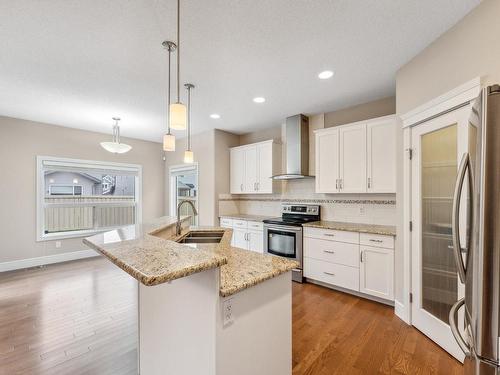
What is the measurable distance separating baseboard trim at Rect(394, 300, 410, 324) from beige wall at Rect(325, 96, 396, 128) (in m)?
2.54

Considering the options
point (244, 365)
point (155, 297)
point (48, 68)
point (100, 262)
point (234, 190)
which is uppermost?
point (48, 68)

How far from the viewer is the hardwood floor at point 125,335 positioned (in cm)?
189

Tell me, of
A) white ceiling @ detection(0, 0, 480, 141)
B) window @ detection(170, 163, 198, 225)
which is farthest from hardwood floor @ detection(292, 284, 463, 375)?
window @ detection(170, 163, 198, 225)

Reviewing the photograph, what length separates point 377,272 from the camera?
9.51 feet

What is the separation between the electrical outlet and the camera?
1.09m

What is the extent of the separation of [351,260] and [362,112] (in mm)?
2266

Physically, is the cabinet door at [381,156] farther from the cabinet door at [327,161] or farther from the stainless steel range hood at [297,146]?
the stainless steel range hood at [297,146]

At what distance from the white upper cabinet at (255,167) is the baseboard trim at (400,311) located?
2585 mm

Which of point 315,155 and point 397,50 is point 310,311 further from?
point 397,50

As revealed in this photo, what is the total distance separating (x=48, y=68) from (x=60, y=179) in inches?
122

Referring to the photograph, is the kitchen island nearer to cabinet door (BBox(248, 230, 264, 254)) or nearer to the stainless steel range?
the stainless steel range

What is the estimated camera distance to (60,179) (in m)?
4.83

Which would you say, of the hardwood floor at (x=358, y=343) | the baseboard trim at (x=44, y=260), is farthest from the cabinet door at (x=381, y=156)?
the baseboard trim at (x=44, y=260)

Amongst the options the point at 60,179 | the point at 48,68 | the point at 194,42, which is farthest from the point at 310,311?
the point at 60,179
